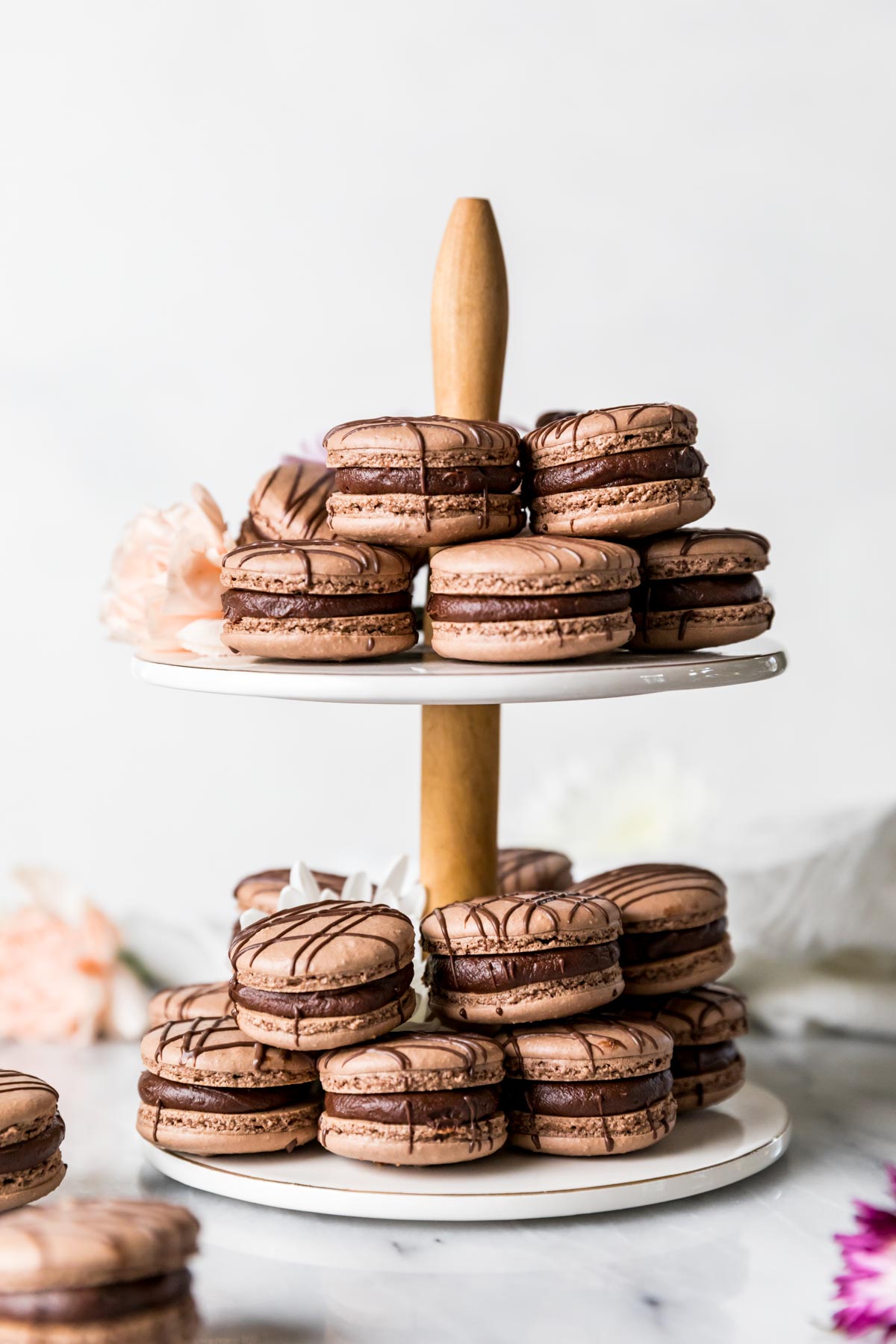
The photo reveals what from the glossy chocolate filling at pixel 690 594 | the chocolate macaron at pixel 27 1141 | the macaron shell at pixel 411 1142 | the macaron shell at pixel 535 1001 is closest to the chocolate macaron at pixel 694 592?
the glossy chocolate filling at pixel 690 594

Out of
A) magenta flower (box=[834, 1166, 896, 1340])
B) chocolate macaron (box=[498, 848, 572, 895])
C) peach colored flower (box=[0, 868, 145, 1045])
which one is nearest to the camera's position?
magenta flower (box=[834, 1166, 896, 1340])

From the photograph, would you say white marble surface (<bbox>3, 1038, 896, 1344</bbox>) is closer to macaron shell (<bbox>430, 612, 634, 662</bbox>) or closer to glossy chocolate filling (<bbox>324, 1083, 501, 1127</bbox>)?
glossy chocolate filling (<bbox>324, 1083, 501, 1127</bbox>)

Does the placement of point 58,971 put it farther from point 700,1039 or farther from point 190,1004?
point 700,1039

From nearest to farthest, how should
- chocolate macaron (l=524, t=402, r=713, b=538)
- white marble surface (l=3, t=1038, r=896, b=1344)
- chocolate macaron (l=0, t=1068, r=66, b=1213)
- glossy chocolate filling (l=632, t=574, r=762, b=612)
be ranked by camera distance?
white marble surface (l=3, t=1038, r=896, b=1344)
chocolate macaron (l=0, t=1068, r=66, b=1213)
chocolate macaron (l=524, t=402, r=713, b=538)
glossy chocolate filling (l=632, t=574, r=762, b=612)

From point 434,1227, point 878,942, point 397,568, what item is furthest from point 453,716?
point 878,942

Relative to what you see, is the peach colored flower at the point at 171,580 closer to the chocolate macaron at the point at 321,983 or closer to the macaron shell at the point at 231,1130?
the chocolate macaron at the point at 321,983

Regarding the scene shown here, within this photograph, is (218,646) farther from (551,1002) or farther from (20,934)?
(20,934)

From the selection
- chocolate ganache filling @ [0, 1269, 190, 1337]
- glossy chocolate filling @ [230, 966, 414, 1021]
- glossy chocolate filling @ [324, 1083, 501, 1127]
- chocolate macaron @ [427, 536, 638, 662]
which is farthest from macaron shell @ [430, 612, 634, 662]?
chocolate ganache filling @ [0, 1269, 190, 1337]
